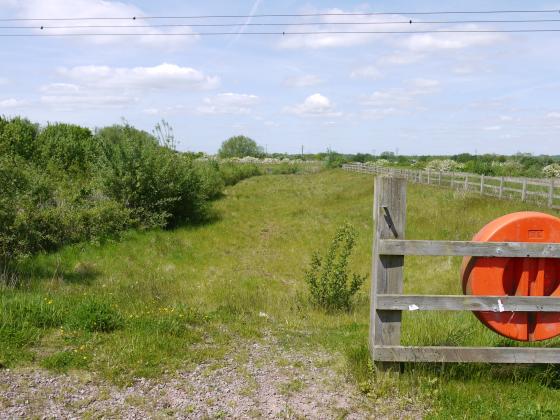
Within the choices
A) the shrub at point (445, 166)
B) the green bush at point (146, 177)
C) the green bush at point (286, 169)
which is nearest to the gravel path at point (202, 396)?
the green bush at point (146, 177)

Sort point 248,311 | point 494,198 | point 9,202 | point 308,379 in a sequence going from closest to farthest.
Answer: point 308,379 < point 248,311 < point 9,202 < point 494,198

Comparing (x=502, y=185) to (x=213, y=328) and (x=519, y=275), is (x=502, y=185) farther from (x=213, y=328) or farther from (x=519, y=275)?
(x=213, y=328)

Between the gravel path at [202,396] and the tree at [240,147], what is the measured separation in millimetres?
108027

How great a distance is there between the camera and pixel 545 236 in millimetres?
3963

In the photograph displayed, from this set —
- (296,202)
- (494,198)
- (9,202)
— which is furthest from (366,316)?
(296,202)

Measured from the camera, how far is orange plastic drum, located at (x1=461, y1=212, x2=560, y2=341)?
396cm

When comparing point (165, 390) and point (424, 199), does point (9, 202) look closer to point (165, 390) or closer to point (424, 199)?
point (165, 390)

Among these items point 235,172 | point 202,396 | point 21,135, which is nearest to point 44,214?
point 202,396

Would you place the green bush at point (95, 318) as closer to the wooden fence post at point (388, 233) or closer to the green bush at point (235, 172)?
the wooden fence post at point (388, 233)

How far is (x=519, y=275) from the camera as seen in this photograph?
13.2 ft

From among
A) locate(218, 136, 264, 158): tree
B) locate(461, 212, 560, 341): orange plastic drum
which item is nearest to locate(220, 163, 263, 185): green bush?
locate(461, 212, 560, 341): orange plastic drum

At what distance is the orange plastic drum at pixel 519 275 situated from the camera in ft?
13.0

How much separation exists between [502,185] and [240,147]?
310 ft

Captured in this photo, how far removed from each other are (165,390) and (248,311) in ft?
8.72
